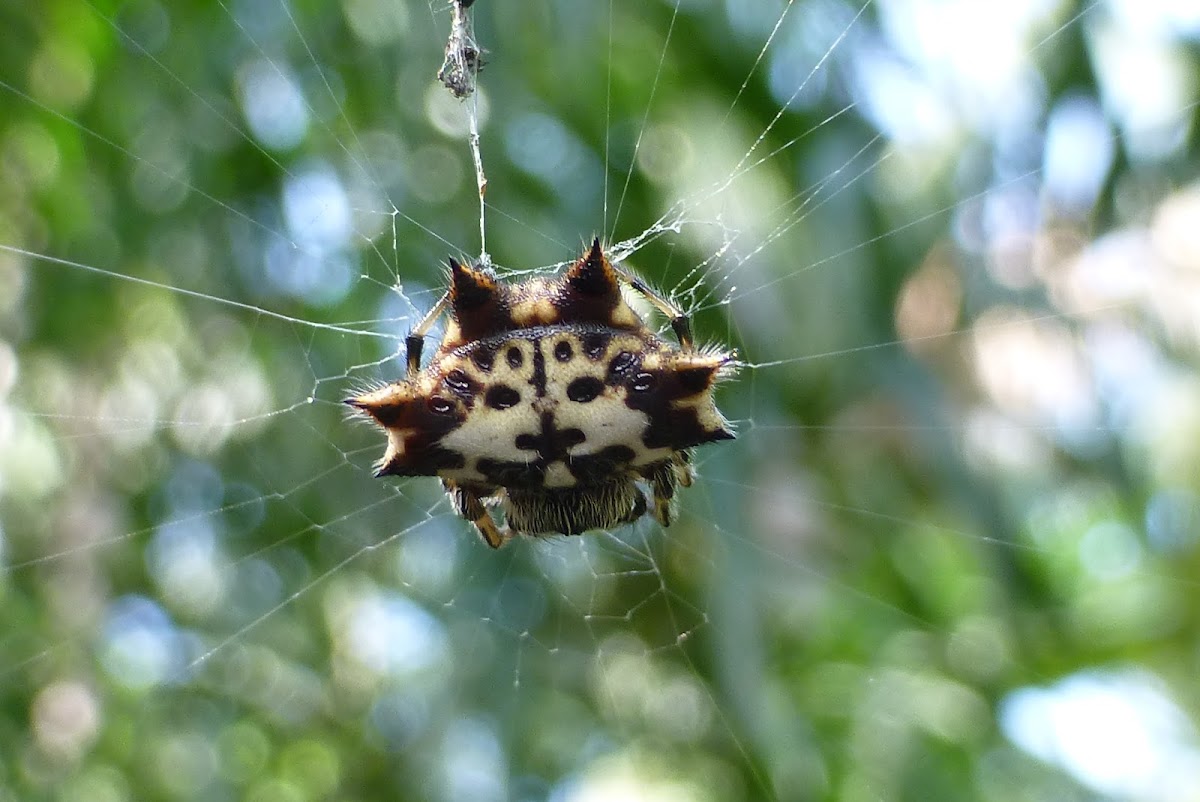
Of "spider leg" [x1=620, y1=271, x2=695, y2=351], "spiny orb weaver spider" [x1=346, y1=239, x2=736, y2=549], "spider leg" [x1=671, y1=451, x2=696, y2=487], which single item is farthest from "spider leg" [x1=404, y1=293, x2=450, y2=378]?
"spider leg" [x1=671, y1=451, x2=696, y2=487]

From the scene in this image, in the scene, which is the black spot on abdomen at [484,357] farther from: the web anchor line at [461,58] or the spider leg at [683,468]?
the web anchor line at [461,58]

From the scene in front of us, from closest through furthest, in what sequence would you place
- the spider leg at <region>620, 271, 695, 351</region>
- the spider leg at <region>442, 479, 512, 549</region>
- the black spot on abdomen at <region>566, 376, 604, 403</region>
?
the black spot on abdomen at <region>566, 376, 604, 403</region>
the spider leg at <region>620, 271, 695, 351</region>
the spider leg at <region>442, 479, 512, 549</region>

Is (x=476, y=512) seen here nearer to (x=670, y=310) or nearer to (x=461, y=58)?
(x=670, y=310)

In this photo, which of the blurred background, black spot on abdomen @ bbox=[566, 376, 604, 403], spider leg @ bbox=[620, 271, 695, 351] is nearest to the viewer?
black spot on abdomen @ bbox=[566, 376, 604, 403]

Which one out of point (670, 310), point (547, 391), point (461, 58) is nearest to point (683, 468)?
point (670, 310)

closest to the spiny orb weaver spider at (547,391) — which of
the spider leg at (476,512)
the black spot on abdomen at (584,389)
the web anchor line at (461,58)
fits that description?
the black spot on abdomen at (584,389)

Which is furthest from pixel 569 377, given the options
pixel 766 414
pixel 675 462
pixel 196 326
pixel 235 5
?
pixel 196 326

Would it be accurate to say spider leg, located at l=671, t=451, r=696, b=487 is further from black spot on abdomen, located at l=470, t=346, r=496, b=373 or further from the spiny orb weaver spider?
black spot on abdomen, located at l=470, t=346, r=496, b=373
